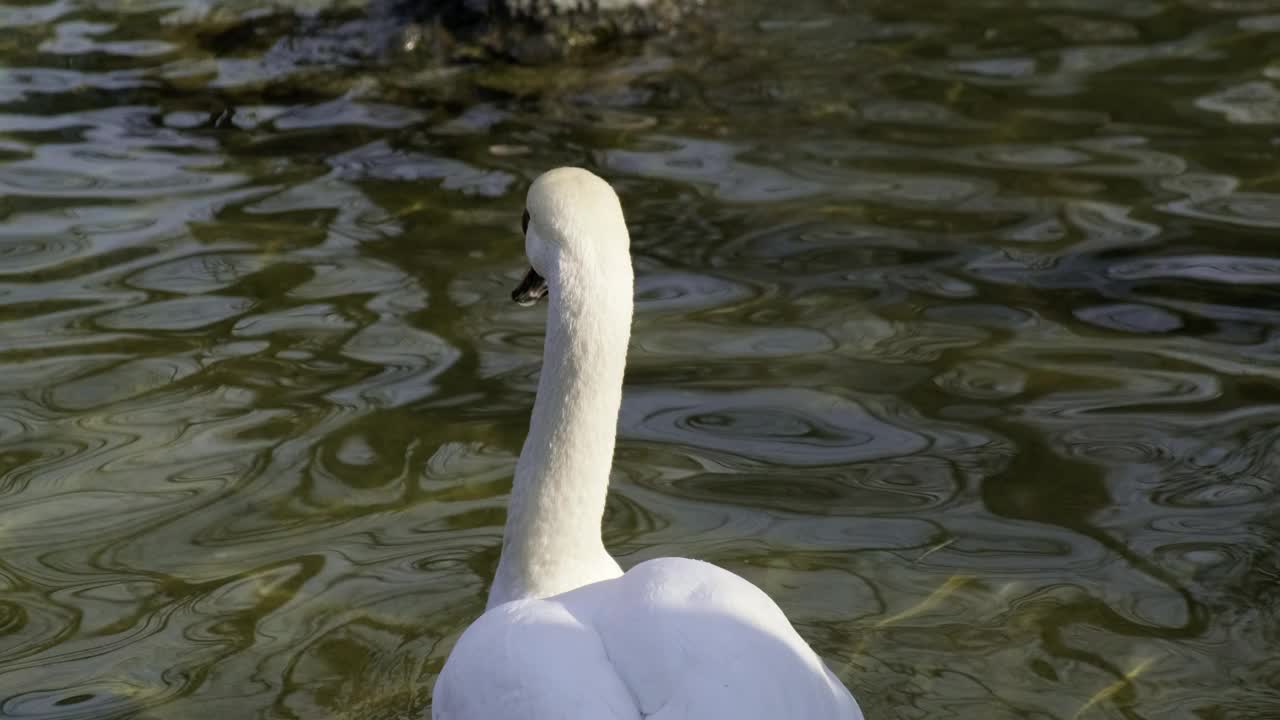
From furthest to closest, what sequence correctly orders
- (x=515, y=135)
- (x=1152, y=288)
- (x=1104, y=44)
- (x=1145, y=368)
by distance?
(x=1104, y=44) < (x=515, y=135) < (x=1152, y=288) < (x=1145, y=368)

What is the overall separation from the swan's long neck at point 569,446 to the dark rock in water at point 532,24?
17.2 ft

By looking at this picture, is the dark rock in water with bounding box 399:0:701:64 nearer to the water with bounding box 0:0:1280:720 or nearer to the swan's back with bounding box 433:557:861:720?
the water with bounding box 0:0:1280:720

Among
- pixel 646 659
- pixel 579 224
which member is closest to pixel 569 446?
pixel 579 224

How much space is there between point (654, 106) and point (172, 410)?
3285 mm

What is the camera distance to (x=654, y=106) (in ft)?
24.7

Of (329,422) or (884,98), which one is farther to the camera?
(884,98)

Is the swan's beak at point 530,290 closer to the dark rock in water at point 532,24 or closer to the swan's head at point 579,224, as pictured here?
the swan's head at point 579,224

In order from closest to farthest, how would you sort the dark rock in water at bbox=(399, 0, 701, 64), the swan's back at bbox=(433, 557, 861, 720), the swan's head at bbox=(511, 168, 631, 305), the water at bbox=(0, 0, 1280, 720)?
the swan's back at bbox=(433, 557, 861, 720) < the swan's head at bbox=(511, 168, 631, 305) < the water at bbox=(0, 0, 1280, 720) < the dark rock in water at bbox=(399, 0, 701, 64)

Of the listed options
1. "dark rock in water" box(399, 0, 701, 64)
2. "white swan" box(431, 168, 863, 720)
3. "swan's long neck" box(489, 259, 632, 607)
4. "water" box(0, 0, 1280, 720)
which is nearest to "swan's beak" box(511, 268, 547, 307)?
Result: "white swan" box(431, 168, 863, 720)

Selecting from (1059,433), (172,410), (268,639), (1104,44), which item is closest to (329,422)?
(172,410)

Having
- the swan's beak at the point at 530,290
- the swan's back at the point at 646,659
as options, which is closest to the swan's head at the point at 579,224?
the swan's beak at the point at 530,290

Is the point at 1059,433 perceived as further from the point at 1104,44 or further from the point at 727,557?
the point at 1104,44

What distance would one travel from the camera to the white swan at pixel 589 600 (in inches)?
97.4

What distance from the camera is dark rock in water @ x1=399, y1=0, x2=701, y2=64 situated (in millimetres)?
8312
